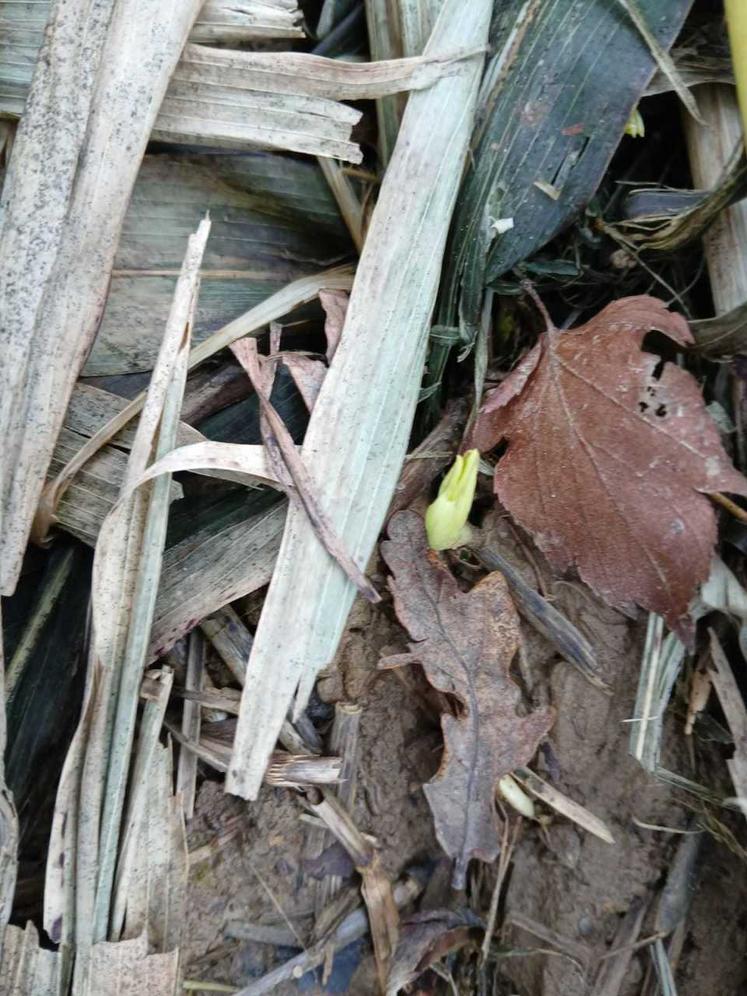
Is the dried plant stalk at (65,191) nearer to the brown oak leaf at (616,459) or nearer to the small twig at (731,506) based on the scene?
the brown oak leaf at (616,459)

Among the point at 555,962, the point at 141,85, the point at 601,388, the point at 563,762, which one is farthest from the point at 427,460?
the point at 555,962

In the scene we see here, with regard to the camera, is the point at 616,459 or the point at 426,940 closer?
the point at 616,459

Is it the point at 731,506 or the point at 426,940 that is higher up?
the point at 731,506

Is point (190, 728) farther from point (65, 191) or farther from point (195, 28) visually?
point (195, 28)

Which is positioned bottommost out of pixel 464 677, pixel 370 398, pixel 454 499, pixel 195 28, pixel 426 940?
pixel 426 940

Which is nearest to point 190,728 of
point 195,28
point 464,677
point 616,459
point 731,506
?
point 464,677

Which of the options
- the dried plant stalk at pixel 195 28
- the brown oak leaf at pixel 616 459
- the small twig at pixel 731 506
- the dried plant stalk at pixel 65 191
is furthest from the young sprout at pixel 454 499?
the dried plant stalk at pixel 195 28

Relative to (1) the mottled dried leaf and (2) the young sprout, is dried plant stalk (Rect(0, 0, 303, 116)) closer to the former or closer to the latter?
(2) the young sprout

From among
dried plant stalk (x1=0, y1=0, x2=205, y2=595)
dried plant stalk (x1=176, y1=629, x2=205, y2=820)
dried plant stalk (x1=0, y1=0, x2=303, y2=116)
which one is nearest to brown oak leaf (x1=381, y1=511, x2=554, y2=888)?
dried plant stalk (x1=176, y1=629, x2=205, y2=820)
